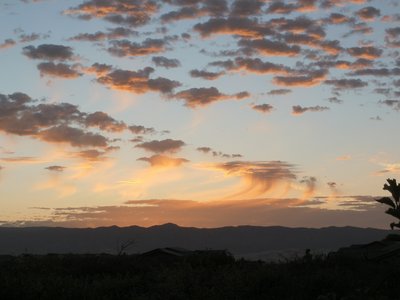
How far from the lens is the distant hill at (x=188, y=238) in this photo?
157837mm

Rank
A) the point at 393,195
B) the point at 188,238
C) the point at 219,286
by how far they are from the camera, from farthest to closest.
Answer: the point at 188,238 → the point at 219,286 → the point at 393,195

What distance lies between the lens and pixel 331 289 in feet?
64.5

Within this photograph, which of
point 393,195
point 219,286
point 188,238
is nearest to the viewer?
point 393,195

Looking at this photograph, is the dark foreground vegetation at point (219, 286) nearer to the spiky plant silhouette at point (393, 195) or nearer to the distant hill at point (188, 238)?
the spiky plant silhouette at point (393, 195)

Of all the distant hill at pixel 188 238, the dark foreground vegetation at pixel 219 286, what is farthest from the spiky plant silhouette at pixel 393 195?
the distant hill at pixel 188 238

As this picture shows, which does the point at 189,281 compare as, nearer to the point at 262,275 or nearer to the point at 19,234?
the point at 262,275

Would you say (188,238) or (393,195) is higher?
(188,238)

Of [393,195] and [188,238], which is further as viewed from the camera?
[188,238]

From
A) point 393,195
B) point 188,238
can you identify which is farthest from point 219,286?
point 188,238

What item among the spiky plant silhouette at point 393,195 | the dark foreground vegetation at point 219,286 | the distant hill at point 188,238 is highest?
the distant hill at point 188,238

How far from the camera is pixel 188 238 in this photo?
166375mm

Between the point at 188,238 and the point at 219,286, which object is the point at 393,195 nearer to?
the point at 219,286

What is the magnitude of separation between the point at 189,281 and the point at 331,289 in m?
4.80

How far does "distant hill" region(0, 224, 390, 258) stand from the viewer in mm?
157837
